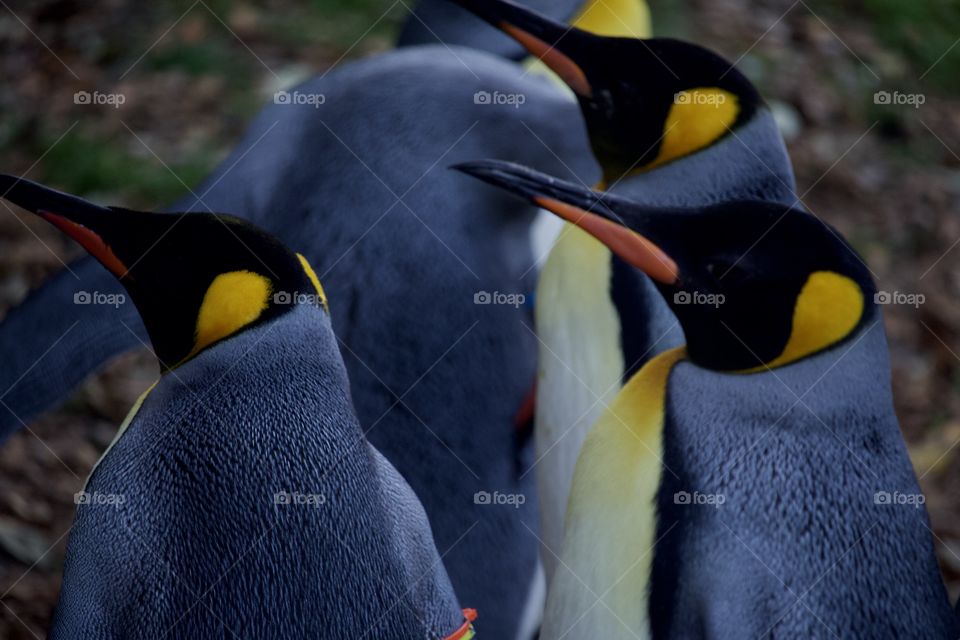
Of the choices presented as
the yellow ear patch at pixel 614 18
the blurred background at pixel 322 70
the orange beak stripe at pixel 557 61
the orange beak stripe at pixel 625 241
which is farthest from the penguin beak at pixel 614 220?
the blurred background at pixel 322 70

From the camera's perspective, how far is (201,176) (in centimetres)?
331

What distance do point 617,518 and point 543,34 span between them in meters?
0.73

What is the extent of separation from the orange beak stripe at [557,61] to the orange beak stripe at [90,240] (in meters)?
0.72

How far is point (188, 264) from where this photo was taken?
1310 mm

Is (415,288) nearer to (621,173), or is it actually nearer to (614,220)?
(621,173)

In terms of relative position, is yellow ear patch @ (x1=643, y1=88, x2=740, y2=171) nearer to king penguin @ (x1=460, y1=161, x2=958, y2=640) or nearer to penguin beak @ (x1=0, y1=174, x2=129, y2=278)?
king penguin @ (x1=460, y1=161, x2=958, y2=640)

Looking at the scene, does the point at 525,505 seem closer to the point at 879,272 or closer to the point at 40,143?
the point at 879,272

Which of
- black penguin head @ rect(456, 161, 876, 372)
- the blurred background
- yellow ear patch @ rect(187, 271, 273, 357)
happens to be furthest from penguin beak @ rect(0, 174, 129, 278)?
the blurred background

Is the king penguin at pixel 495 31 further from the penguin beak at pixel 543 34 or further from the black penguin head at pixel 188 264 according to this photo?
the black penguin head at pixel 188 264

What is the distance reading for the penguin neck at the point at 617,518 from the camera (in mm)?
1438

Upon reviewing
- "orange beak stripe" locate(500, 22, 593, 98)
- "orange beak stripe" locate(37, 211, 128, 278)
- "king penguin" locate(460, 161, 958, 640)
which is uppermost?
"orange beak stripe" locate(37, 211, 128, 278)

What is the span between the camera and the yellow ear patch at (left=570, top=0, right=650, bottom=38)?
2539 mm

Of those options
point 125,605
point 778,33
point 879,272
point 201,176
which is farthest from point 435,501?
point 778,33

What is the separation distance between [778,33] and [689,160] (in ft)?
9.01
